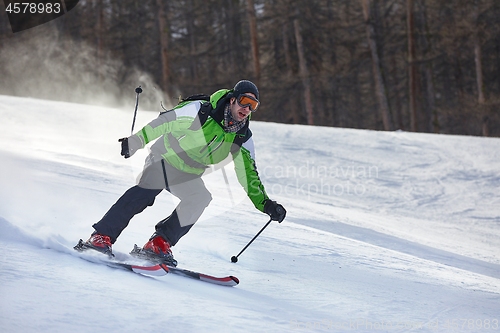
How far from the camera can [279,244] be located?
195 inches

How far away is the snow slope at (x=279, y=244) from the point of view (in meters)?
2.52

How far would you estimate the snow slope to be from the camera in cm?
252

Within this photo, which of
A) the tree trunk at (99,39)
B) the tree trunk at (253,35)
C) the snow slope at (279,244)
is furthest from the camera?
the tree trunk at (99,39)

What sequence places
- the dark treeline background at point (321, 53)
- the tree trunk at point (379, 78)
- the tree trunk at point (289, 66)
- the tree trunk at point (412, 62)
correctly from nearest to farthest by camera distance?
the tree trunk at point (379, 78) → the tree trunk at point (412, 62) → the dark treeline background at point (321, 53) → the tree trunk at point (289, 66)

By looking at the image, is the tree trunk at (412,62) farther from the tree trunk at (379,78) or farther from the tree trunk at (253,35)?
the tree trunk at (253,35)

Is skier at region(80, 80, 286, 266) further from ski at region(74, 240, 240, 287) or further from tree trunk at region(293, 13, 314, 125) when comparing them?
tree trunk at region(293, 13, 314, 125)

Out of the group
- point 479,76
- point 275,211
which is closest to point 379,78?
point 479,76

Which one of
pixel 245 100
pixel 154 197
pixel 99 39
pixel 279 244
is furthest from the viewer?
pixel 99 39

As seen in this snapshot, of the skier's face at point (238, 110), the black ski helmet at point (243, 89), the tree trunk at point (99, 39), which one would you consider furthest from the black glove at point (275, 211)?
the tree trunk at point (99, 39)

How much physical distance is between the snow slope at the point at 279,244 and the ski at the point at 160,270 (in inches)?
3.9

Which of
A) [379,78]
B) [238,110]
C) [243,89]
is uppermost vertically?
[243,89]

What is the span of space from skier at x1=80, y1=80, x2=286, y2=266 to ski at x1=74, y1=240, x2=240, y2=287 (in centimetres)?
6

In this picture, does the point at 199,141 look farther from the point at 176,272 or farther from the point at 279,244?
the point at 279,244

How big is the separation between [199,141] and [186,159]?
17 cm
